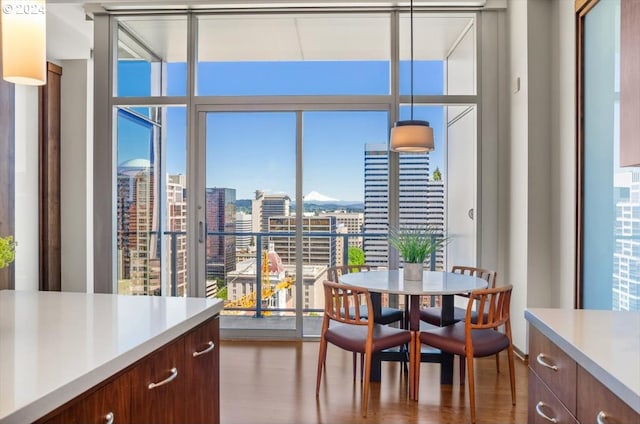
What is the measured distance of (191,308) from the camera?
150 centimetres

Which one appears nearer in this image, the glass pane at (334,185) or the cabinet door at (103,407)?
the cabinet door at (103,407)

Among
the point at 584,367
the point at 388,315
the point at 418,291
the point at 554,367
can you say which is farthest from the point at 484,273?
the point at 584,367

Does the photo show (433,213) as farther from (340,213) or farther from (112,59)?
(112,59)

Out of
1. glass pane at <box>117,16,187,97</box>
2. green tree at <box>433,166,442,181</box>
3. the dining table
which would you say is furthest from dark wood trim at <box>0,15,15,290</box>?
green tree at <box>433,166,442,181</box>

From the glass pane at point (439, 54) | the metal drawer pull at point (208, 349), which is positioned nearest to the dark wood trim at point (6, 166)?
the metal drawer pull at point (208, 349)

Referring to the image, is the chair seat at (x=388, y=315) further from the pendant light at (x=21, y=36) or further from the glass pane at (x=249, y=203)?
the pendant light at (x=21, y=36)

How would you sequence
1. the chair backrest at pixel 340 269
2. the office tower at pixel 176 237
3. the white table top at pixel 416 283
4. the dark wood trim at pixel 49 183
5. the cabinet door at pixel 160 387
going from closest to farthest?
the cabinet door at pixel 160 387, the white table top at pixel 416 283, the chair backrest at pixel 340 269, the office tower at pixel 176 237, the dark wood trim at pixel 49 183

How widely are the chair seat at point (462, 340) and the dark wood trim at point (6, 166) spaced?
90.3 inches

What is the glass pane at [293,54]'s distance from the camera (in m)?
4.16

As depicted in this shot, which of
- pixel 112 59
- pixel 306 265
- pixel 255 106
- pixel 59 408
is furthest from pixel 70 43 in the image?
pixel 59 408

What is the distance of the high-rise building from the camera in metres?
4.16

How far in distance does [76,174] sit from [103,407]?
4403mm

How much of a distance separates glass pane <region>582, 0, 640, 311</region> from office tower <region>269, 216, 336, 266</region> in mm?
2166

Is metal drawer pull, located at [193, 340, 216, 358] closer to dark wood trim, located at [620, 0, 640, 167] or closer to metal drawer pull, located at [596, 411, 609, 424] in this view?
metal drawer pull, located at [596, 411, 609, 424]
